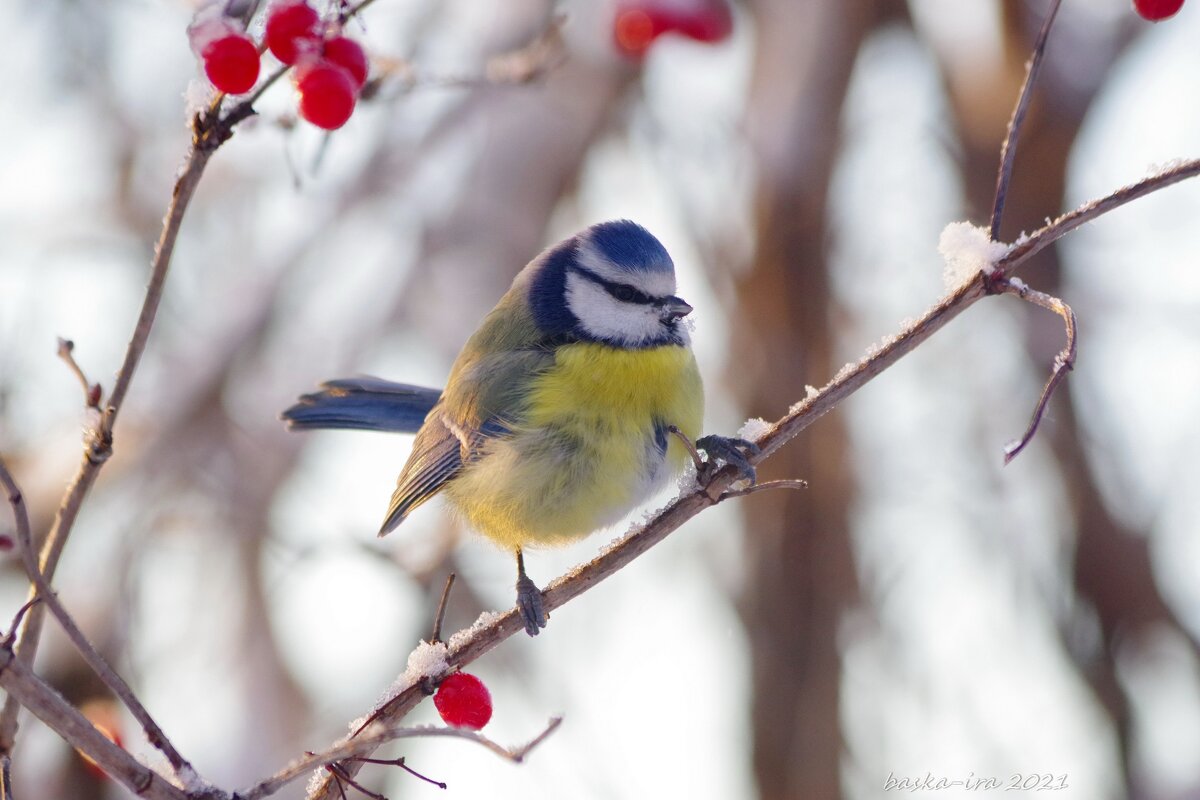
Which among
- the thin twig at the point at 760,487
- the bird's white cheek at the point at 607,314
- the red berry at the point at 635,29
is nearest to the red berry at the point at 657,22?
the red berry at the point at 635,29

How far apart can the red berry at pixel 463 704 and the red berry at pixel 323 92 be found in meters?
0.95

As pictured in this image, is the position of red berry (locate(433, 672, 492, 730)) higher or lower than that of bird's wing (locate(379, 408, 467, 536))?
lower

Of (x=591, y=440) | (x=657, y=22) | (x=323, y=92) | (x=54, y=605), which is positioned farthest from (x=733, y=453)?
(x=657, y=22)

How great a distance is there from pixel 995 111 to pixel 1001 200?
137 inches

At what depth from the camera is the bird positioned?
292 cm

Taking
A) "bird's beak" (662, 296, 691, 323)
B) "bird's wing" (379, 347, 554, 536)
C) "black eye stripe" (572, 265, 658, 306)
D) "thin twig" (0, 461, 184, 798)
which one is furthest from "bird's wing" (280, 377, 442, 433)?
"thin twig" (0, 461, 184, 798)

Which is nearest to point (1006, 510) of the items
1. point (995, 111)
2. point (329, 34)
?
point (995, 111)

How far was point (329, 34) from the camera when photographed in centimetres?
185

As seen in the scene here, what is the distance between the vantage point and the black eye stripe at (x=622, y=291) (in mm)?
3006

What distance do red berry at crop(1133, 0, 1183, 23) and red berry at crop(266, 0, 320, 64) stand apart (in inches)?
52.2

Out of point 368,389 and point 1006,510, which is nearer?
point 368,389

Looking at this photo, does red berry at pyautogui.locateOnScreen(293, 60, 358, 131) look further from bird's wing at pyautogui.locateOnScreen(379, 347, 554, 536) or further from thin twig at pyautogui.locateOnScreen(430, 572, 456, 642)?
bird's wing at pyautogui.locateOnScreen(379, 347, 554, 536)

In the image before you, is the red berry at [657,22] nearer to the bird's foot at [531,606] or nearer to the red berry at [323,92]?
the bird's foot at [531,606]

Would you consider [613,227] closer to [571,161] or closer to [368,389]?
[368,389]
